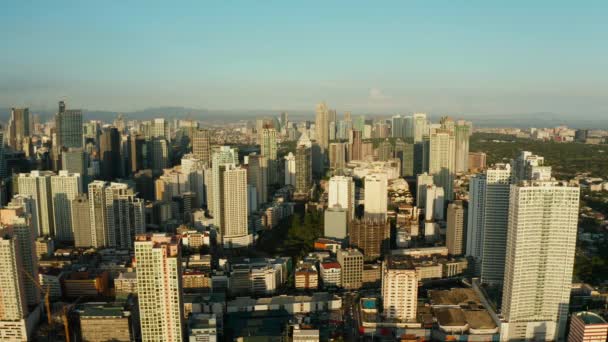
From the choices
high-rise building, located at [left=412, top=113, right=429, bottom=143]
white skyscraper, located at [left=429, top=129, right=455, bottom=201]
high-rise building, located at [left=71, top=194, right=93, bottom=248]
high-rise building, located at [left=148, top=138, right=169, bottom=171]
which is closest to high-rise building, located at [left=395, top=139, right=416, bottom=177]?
Result: high-rise building, located at [left=412, top=113, right=429, bottom=143]

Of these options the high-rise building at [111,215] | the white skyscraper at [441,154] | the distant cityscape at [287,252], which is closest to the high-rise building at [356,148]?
the distant cityscape at [287,252]

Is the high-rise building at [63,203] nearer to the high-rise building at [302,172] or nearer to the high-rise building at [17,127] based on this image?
the high-rise building at [302,172]

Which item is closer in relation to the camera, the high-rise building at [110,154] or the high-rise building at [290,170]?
the high-rise building at [290,170]

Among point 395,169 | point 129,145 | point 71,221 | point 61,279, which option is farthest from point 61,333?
point 395,169

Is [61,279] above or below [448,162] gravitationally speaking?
below

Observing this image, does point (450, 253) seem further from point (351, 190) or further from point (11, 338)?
point (11, 338)

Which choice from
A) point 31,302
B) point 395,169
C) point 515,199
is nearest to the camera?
point 515,199

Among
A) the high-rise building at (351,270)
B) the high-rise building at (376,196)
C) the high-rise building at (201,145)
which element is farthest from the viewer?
the high-rise building at (201,145)
